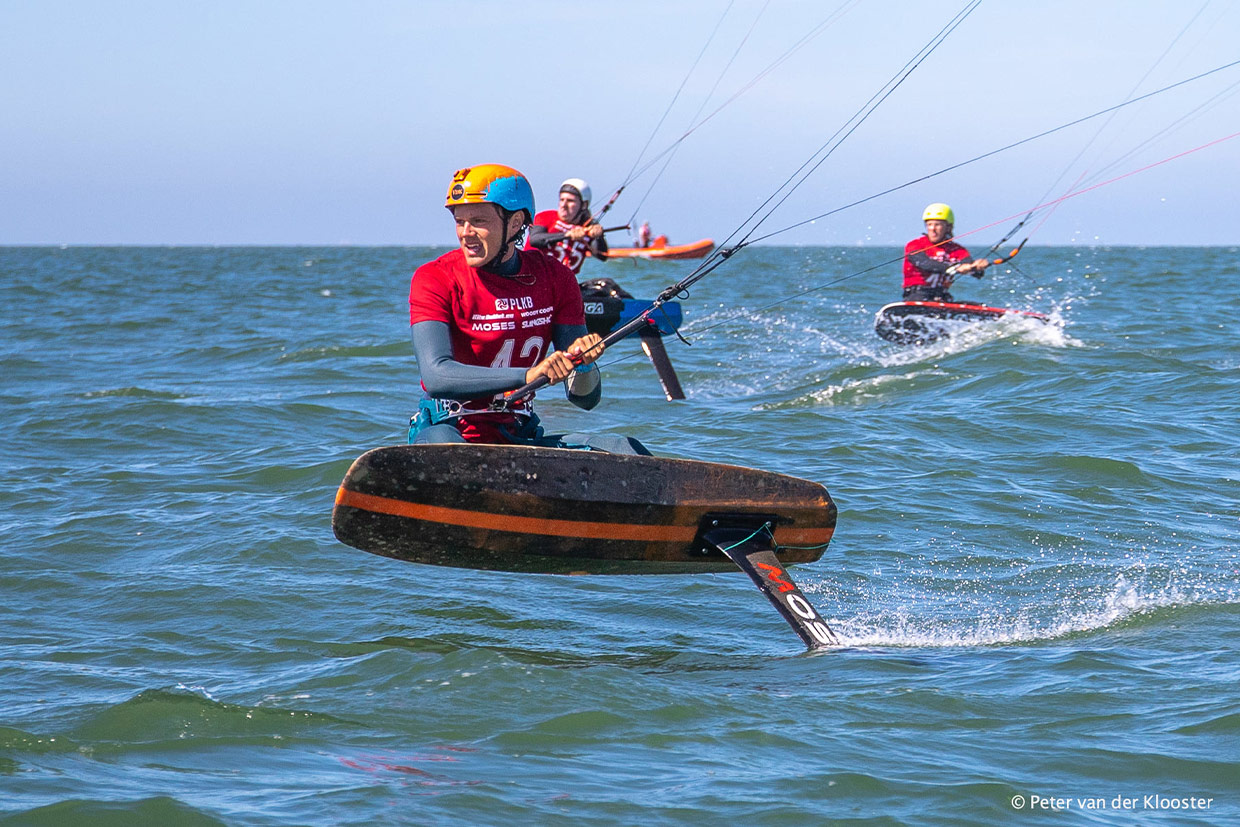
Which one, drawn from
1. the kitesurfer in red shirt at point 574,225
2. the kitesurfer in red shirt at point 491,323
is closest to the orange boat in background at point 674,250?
the kitesurfer in red shirt at point 574,225

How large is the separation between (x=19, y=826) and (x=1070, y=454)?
766cm

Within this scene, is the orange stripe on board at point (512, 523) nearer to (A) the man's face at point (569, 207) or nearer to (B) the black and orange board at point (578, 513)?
(B) the black and orange board at point (578, 513)

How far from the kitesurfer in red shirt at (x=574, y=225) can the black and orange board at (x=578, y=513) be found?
786 centimetres

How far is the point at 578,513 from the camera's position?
5.45 m

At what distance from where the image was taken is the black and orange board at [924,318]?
1617cm

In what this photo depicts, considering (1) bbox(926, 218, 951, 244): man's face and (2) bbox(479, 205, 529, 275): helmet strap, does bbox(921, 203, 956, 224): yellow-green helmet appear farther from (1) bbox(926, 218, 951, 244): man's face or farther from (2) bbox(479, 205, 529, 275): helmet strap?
(2) bbox(479, 205, 529, 275): helmet strap

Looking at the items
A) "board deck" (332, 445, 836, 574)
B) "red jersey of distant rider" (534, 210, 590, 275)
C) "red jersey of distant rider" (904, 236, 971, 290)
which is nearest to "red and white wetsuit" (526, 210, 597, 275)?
"red jersey of distant rider" (534, 210, 590, 275)

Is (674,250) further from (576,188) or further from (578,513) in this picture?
(578,513)

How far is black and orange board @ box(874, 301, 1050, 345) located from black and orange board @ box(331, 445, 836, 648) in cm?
1082

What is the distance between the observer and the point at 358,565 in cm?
703

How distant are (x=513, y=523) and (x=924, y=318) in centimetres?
1170

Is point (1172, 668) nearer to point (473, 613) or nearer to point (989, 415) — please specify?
point (473, 613)

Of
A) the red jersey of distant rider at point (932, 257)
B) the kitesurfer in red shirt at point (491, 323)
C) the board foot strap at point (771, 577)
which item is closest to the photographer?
the kitesurfer in red shirt at point (491, 323)

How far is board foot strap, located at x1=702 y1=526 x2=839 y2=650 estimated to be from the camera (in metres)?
5.21
